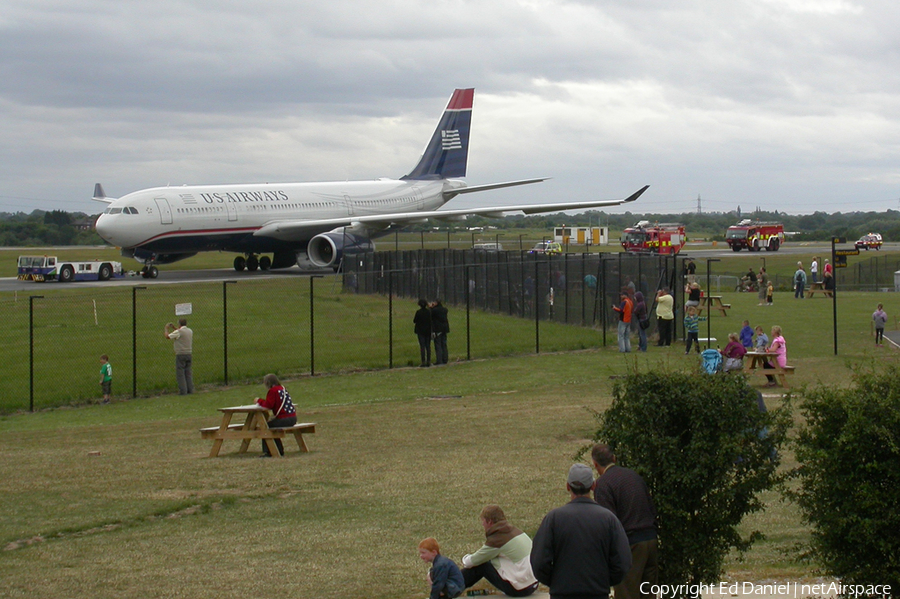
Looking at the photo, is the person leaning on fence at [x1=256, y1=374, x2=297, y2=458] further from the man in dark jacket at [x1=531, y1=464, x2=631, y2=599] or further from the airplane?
the airplane

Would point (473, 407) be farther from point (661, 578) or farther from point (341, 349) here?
point (661, 578)

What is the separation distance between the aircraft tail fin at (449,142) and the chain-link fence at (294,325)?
22.9m

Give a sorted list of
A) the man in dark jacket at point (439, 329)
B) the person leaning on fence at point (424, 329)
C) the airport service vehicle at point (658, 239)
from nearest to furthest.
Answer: the person leaning on fence at point (424, 329), the man in dark jacket at point (439, 329), the airport service vehicle at point (658, 239)

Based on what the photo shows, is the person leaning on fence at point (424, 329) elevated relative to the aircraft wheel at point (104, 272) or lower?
lower

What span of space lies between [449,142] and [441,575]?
53992 millimetres

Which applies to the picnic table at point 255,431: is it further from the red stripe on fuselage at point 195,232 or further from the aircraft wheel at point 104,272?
the aircraft wheel at point 104,272

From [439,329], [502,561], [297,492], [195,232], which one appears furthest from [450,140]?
[502,561]

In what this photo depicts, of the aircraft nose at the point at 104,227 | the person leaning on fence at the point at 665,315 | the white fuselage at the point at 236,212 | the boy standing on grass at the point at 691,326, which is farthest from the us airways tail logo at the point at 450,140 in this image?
the boy standing on grass at the point at 691,326

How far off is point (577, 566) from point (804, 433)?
1.83 metres

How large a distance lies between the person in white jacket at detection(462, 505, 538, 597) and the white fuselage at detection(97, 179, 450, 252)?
37101 millimetres

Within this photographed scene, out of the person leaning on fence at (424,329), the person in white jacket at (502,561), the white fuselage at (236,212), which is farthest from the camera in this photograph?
the white fuselage at (236,212)

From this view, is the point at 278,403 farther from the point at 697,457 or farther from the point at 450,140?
the point at 450,140

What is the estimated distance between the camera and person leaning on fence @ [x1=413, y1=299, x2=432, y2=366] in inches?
890

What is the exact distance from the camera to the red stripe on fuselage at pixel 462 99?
59.8m
